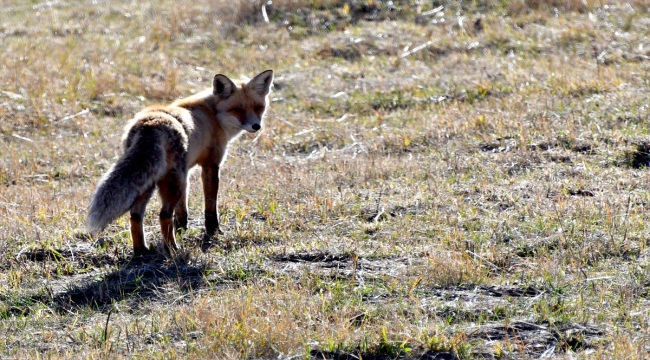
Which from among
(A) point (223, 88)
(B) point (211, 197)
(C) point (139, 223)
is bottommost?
(B) point (211, 197)

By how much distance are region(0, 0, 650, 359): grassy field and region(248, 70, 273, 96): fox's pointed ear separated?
1053 mm

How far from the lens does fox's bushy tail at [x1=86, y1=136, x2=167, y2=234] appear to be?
617 centimetres

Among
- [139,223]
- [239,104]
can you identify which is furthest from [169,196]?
[239,104]

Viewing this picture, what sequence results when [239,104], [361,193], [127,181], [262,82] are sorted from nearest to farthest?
[127,181]
[239,104]
[361,193]
[262,82]

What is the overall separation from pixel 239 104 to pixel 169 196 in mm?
1808

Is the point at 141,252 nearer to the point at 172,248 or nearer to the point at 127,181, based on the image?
the point at 172,248

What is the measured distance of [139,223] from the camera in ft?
22.6

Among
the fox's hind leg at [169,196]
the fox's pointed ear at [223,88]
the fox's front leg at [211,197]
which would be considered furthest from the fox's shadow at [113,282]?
the fox's pointed ear at [223,88]

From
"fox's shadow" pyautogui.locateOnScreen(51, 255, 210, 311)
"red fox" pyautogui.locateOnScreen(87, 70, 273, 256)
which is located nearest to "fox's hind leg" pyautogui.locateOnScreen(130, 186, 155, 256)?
"red fox" pyautogui.locateOnScreen(87, 70, 273, 256)

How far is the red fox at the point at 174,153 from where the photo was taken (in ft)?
20.8

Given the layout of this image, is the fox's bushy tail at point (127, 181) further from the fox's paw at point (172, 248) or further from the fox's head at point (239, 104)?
the fox's head at point (239, 104)

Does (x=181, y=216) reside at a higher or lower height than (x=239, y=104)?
lower

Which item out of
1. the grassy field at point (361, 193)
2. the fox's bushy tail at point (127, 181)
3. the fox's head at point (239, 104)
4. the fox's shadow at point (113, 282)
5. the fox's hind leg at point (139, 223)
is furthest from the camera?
the fox's head at point (239, 104)

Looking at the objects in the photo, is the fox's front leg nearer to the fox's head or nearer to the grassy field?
the grassy field
